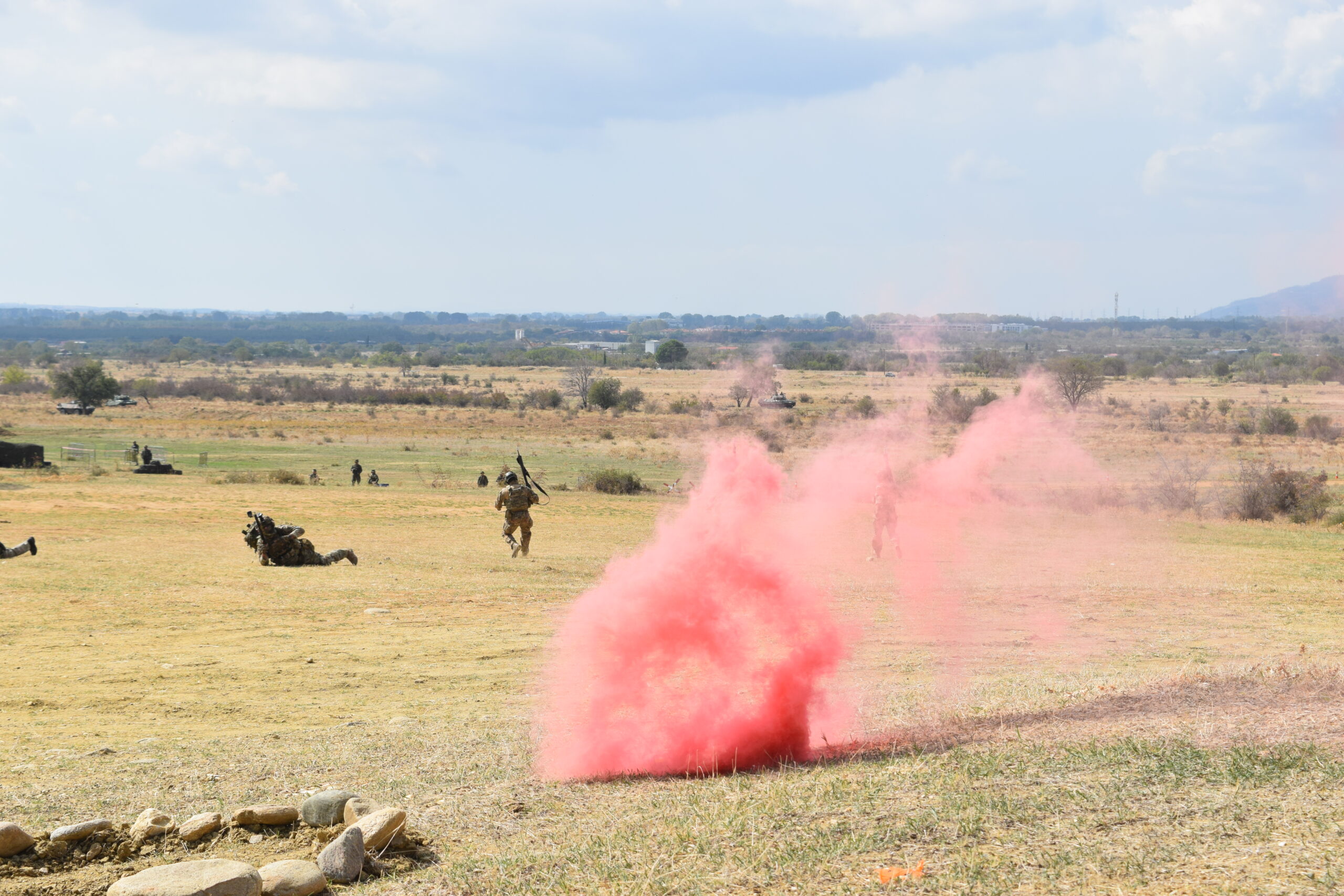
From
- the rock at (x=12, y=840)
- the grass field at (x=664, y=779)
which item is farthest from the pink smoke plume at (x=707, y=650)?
the rock at (x=12, y=840)

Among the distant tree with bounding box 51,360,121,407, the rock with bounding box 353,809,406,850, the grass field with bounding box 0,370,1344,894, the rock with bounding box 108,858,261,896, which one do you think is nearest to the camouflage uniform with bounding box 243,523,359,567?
the grass field with bounding box 0,370,1344,894

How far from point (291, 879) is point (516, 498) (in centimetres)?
1556

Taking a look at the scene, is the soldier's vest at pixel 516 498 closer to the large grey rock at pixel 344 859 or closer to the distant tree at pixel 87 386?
the large grey rock at pixel 344 859

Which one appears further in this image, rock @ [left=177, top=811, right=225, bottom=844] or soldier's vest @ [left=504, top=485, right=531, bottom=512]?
soldier's vest @ [left=504, top=485, right=531, bottom=512]

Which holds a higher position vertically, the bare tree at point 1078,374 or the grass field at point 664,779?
the bare tree at point 1078,374

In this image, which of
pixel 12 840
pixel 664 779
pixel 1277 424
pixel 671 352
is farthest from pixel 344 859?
pixel 671 352

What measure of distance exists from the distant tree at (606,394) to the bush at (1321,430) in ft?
135

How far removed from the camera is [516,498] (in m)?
22.3

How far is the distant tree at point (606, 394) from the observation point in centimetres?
7850

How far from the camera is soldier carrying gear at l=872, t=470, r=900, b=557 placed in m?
21.1

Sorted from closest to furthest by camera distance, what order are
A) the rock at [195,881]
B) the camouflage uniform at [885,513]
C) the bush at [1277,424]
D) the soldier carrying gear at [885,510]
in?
the rock at [195,881] → the soldier carrying gear at [885,510] → the camouflage uniform at [885,513] → the bush at [1277,424]

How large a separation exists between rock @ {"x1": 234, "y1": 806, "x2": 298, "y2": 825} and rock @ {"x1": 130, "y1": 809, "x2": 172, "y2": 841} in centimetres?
45

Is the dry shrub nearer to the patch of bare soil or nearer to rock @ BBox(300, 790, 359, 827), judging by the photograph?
rock @ BBox(300, 790, 359, 827)

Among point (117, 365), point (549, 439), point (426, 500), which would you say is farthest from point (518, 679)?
point (117, 365)
